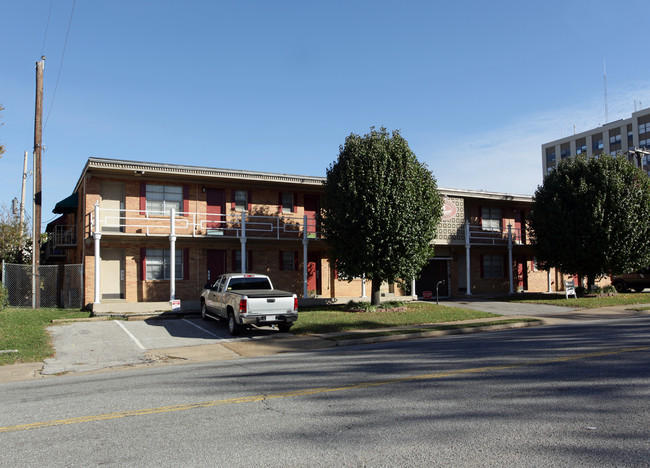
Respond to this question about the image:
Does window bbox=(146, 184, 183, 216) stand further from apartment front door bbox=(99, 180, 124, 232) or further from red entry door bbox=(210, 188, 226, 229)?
red entry door bbox=(210, 188, 226, 229)

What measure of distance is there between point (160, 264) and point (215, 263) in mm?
2556

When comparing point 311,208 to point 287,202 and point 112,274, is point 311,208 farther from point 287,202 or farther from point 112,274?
point 112,274

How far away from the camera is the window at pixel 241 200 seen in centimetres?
2427

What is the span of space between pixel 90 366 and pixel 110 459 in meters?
7.48

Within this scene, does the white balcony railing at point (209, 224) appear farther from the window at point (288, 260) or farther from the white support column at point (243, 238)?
the window at point (288, 260)

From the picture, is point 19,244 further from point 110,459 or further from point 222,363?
point 110,459

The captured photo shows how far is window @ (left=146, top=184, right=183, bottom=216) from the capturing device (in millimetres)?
22562

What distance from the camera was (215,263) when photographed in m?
23.7

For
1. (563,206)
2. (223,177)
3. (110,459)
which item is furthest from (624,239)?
(110,459)

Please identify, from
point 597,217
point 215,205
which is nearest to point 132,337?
point 215,205

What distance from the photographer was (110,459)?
15.4ft

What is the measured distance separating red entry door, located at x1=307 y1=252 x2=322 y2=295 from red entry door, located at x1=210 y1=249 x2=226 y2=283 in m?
4.41

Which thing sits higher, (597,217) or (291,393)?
(597,217)

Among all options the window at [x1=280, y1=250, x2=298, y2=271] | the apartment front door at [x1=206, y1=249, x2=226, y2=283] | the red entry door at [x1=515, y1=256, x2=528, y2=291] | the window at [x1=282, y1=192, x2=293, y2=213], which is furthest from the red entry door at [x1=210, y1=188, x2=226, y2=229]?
the red entry door at [x1=515, y1=256, x2=528, y2=291]
